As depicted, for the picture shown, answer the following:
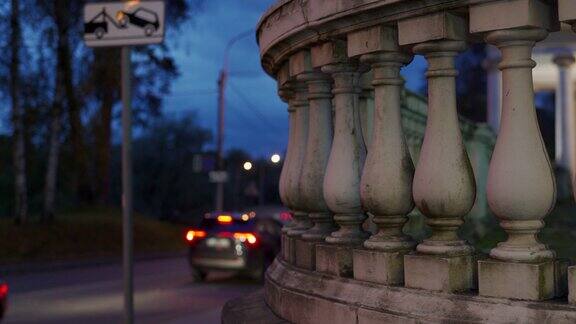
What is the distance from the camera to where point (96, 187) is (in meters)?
33.5

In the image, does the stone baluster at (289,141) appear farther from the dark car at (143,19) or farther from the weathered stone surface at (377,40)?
the weathered stone surface at (377,40)

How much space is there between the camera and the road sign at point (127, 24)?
512 centimetres

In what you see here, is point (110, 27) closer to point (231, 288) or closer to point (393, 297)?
point (393, 297)

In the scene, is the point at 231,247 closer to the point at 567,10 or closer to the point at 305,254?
the point at 305,254

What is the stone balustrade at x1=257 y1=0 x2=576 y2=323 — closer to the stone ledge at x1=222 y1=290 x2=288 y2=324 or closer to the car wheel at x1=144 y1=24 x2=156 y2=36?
the stone ledge at x1=222 y1=290 x2=288 y2=324

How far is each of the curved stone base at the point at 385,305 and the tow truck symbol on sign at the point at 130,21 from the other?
6.52 feet

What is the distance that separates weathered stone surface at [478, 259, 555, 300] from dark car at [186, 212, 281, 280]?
1249cm

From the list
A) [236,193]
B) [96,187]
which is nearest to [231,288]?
[96,187]

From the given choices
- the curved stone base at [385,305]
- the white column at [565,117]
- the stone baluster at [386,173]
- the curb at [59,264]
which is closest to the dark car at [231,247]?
the curb at [59,264]

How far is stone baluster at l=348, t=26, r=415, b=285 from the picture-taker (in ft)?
12.1

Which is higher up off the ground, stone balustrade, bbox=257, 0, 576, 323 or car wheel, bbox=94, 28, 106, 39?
car wheel, bbox=94, 28, 106, 39

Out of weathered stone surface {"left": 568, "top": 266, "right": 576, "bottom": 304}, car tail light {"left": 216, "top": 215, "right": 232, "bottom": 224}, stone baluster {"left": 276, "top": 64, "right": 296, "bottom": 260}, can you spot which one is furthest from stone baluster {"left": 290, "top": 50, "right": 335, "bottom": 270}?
car tail light {"left": 216, "top": 215, "right": 232, "bottom": 224}

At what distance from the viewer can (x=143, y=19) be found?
5.14 meters

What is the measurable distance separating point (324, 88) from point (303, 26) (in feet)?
1.44
